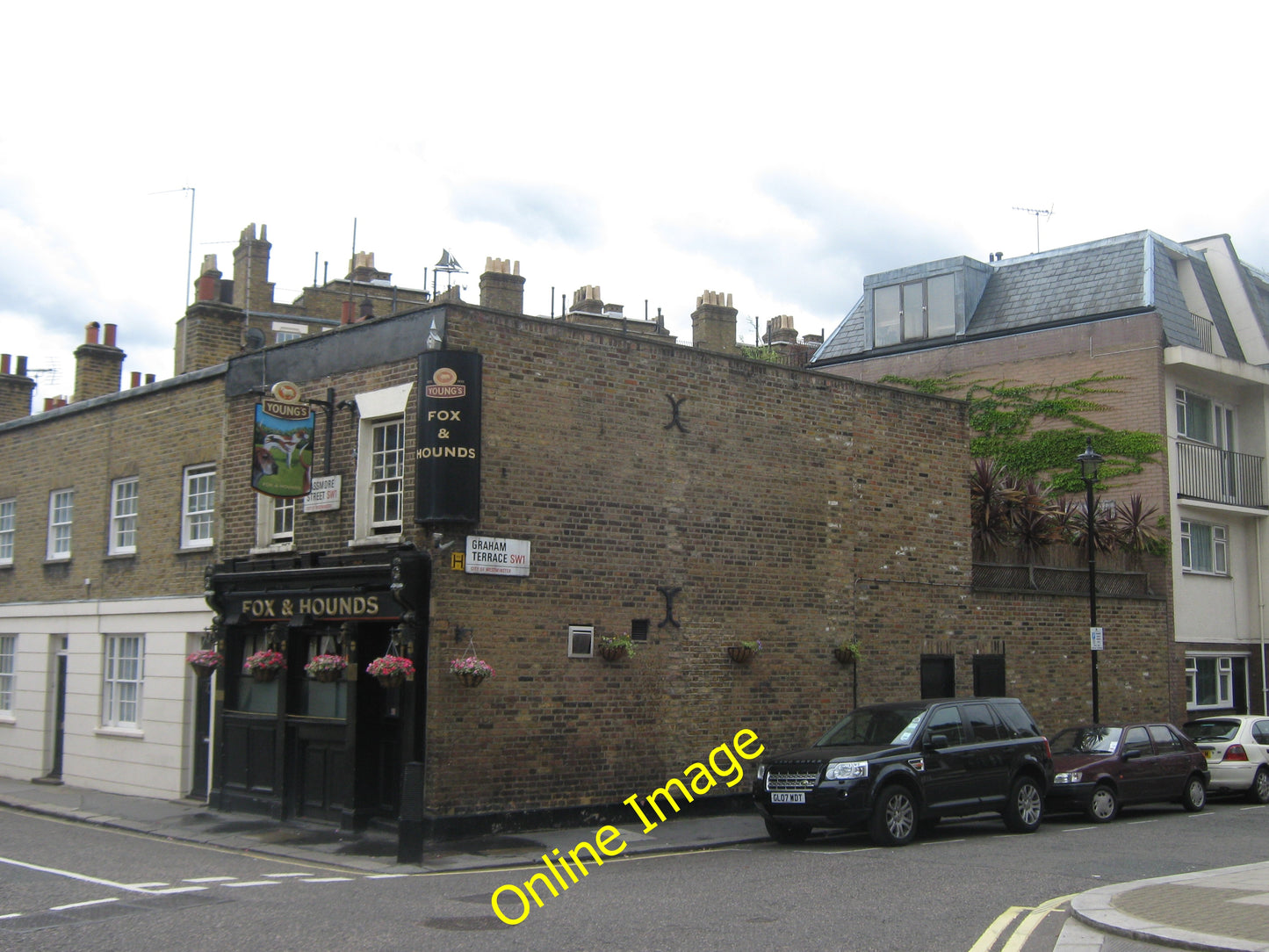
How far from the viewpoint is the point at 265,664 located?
16.5m

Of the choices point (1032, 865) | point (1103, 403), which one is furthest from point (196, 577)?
point (1103, 403)

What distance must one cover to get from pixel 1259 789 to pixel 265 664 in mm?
16084

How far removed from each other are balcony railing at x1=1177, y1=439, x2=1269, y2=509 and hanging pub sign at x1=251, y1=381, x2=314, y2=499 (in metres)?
19.3

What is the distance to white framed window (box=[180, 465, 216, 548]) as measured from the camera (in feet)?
63.7

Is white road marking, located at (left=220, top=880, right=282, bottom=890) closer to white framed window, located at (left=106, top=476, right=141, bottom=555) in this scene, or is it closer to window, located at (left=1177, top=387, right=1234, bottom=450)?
white framed window, located at (left=106, top=476, right=141, bottom=555)

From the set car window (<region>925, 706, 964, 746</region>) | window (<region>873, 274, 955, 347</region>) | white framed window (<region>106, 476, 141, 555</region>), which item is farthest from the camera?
window (<region>873, 274, 955, 347</region>)

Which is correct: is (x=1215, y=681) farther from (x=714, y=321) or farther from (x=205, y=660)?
(x=205, y=660)

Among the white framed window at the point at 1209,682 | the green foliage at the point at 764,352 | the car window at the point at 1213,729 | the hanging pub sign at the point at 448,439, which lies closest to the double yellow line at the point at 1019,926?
the hanging pub sign at the point at 448,439

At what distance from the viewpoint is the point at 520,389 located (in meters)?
15.6

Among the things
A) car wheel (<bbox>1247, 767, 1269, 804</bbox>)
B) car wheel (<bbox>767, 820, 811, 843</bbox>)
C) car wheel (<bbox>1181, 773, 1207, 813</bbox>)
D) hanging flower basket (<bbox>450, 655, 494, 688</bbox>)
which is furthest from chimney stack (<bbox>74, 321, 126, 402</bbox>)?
car wheel (<bbox>1247, 767, 1269, 804</bbox>)

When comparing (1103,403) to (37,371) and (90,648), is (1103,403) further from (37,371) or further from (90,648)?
(37,371)

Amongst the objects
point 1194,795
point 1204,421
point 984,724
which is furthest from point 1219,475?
point 984,724

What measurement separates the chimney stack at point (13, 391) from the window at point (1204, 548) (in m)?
26.4

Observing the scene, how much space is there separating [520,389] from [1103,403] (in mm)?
16649
